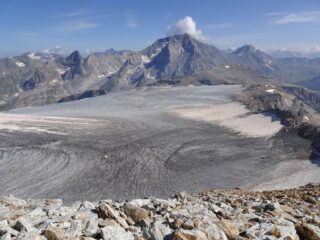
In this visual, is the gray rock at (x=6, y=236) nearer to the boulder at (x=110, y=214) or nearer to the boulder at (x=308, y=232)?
the boulder at (x=110, y=214)

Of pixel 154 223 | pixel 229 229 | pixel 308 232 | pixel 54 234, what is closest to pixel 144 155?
pixel 229 229

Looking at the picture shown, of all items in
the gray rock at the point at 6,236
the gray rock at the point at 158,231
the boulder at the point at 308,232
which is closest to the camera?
the gray rock at the point at 6,236

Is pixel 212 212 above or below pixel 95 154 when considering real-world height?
above

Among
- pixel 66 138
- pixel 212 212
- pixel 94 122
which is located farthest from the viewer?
pixel 94 122

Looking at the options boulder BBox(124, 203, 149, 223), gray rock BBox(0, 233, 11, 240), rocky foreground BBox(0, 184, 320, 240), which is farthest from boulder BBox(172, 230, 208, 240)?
gray rock BBox(0, 233, 11, 240)

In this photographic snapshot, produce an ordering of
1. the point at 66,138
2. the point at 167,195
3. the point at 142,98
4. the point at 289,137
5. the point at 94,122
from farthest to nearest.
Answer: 1. the point at 142,98
2. the point at 94,122
3. the point at 289,137
4. the point at 66,138
5. the point at 167,195

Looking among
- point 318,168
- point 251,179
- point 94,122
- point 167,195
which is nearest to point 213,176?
point 251,179

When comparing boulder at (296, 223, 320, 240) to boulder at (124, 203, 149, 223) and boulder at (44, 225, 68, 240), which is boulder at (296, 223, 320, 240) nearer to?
boulder at (124, 203, 149, 223)

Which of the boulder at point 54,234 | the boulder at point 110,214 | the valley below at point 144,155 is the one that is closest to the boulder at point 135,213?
the boulder at point 110,214

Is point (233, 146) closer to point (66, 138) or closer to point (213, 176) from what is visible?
point (213, 176)
